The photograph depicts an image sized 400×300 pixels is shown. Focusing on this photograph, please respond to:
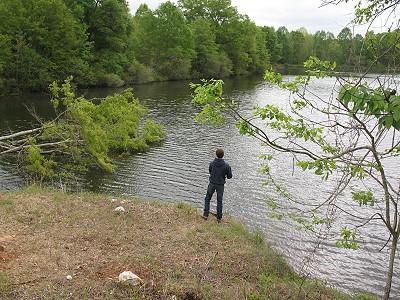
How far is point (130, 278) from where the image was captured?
22.4 ft

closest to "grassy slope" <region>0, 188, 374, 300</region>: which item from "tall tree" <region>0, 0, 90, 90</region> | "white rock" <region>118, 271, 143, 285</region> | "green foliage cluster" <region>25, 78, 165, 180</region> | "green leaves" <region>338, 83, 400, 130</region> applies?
"white rock" <region>118, 271, 143, 285</region>

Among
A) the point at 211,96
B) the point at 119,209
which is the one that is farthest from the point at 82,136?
the point at 211,96

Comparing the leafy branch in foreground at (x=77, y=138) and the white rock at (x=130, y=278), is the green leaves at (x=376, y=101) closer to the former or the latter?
the white rock at (x=130, y=278)

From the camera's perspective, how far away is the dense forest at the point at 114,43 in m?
38.8

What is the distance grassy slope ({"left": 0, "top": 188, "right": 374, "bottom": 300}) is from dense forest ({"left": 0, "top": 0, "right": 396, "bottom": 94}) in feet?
54.2

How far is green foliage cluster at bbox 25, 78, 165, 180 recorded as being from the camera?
17141mm

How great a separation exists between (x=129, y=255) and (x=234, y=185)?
9.58 m

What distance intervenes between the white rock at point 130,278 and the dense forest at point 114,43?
19441 mm

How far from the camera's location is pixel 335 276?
10.5 metres

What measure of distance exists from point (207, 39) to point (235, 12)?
13409 mm

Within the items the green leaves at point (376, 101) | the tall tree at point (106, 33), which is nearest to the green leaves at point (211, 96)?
the green leaves at point (376, 101)

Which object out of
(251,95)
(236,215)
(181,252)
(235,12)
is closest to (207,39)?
(235,12)

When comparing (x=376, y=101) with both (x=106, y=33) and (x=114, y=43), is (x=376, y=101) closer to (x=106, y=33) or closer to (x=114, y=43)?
(x=114, y=43)

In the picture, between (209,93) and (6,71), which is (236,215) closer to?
(209,93)
